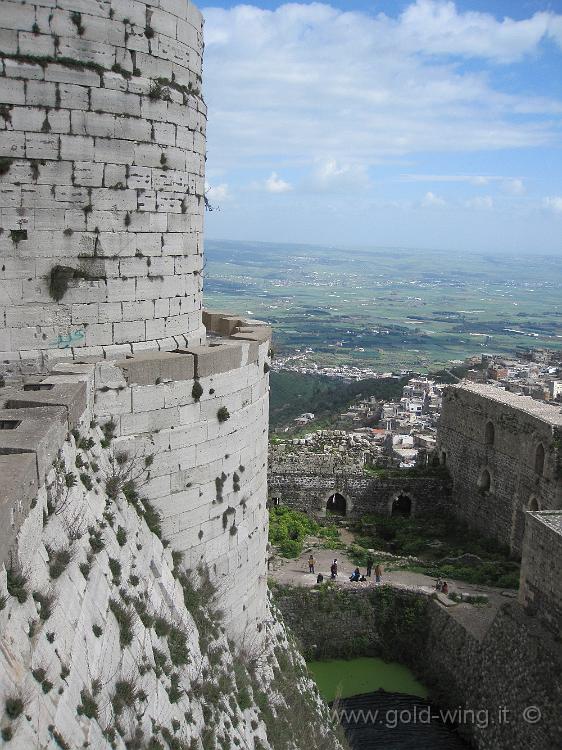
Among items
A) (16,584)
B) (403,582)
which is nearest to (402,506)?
(403,582)

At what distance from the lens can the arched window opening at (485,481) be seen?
84.8ft

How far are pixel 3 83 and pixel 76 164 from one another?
3.12 ft

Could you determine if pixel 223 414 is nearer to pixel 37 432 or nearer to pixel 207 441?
pixel 207 441

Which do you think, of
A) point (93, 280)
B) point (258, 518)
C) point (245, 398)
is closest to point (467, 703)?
point (258, 518)

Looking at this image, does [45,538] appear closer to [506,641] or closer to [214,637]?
[214,637]

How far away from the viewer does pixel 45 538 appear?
523 cm

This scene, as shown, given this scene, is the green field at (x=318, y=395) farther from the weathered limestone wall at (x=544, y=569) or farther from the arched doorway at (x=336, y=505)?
the weathered limestone wall at (x=544, y=569)

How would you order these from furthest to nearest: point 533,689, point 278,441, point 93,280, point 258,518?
point 278,441, point 533,689, point 258,518, point 93,280

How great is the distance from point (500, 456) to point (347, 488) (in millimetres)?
5927

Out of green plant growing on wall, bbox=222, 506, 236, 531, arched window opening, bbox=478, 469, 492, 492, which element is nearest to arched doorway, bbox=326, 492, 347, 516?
arched window opening, bbox=478, 469, 492, 492

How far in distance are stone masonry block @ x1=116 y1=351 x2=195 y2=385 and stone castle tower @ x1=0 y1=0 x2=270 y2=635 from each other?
1 centimetres

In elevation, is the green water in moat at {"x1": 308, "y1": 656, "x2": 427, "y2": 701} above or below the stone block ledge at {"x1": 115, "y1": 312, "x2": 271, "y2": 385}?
below

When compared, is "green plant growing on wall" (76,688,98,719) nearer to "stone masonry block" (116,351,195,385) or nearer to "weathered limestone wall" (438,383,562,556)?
"stone masonry block" (116,351,195,385)

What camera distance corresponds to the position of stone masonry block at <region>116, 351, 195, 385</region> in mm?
7457
